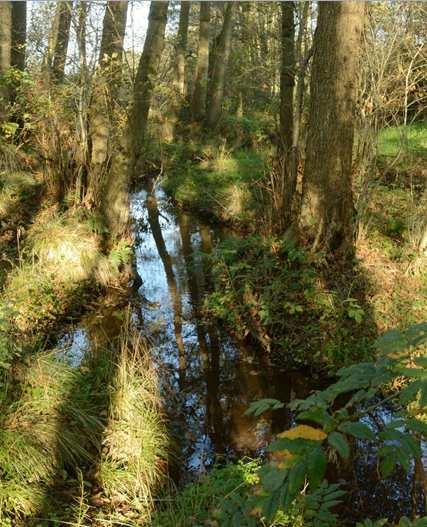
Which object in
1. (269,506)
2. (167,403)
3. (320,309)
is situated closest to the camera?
(269,506)

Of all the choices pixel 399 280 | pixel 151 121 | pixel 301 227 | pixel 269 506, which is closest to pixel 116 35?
pixel 301 227

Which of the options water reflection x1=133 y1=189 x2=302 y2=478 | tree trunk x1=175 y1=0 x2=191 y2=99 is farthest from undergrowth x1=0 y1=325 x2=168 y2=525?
tree trunk x1=175 y1=0 x2=191 y2=99

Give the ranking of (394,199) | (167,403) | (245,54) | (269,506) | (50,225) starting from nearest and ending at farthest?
(269,506) → (167,403) → (50,225) → (394,199) → (245,54)

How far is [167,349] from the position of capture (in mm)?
6348

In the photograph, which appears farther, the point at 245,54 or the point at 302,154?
the point at 245,54

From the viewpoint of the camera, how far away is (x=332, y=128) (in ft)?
20.4

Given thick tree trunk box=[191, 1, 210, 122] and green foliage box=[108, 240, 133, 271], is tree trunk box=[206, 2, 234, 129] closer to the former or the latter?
thick tree trunk box=[191, 1, 210, 122]

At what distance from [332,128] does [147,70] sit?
3821 millimetres

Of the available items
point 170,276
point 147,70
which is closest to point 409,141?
point 147,70

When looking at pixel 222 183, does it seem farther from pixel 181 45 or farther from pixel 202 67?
pixel 181 45

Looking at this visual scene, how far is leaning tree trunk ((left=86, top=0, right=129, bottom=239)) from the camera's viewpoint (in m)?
8.00

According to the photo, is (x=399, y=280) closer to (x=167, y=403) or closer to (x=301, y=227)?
(x=301, y=227)

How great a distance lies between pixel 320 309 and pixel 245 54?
53.9 feet

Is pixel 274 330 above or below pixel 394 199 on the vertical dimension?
below
